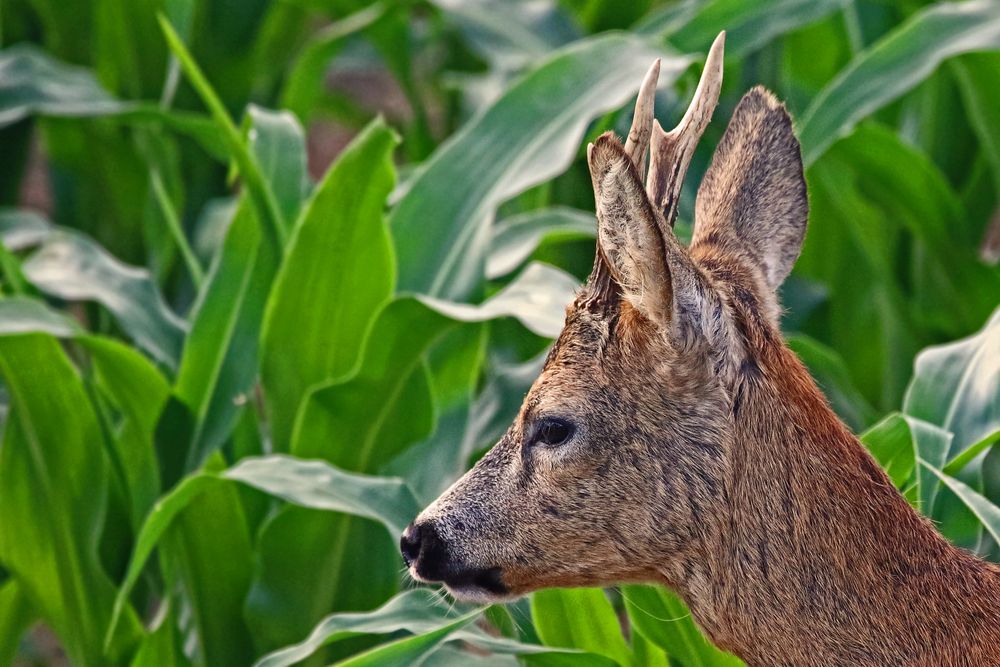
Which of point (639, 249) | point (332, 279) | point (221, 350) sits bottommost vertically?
point (221, 350)

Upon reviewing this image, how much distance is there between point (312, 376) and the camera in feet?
10.8

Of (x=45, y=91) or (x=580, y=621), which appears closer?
(x=580, y=621)

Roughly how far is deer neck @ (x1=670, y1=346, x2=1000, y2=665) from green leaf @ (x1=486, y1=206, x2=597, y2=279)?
145 cm

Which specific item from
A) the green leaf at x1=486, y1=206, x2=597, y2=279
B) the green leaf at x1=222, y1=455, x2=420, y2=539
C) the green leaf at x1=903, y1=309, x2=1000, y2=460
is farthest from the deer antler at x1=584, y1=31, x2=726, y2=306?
the green leaf at x1=486, y1=206, x2=597, y2=279

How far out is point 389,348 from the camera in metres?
2.98

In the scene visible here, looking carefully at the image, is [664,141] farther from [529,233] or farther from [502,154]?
[529,233]

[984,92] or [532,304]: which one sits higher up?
[984,92]

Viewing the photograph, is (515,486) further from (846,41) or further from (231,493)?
(846,41)

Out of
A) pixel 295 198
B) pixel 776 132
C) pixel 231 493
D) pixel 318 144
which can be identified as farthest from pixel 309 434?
pixel 318 144

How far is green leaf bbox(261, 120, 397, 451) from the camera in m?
3.21

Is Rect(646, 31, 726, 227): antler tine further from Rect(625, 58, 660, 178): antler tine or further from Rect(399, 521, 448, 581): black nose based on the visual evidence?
Rect(399, 521, 448, 581): black nose

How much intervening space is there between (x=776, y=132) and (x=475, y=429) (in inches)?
52.3

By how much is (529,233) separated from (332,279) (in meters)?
0.58

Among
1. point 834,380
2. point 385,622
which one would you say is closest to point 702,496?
point 385,622
